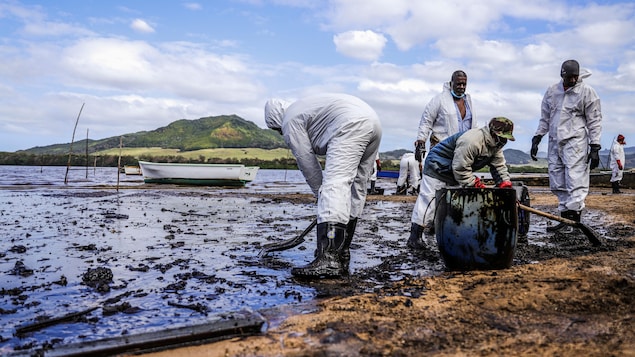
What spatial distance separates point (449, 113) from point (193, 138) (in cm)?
16513

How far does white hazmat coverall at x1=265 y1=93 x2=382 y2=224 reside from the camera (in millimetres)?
4302

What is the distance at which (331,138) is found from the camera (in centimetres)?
449

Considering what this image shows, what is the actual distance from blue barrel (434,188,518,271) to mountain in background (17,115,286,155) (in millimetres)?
138518

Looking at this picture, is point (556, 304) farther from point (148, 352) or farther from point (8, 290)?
point (8, 290)

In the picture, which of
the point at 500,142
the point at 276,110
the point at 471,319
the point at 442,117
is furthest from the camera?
the point at 442,117

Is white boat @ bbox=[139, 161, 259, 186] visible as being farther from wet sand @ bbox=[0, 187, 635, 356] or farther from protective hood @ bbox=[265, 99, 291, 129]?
protective hood @ bbox=[265, 99, 291, 129]

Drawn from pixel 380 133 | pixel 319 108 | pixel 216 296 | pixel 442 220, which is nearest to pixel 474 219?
pixel 442 220

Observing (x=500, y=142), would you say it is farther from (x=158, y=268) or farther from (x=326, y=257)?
(x=158, y=268)

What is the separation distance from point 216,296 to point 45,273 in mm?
1773

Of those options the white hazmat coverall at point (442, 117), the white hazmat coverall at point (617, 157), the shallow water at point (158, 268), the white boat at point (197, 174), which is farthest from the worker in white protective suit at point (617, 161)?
the white boat at point (197, 174)

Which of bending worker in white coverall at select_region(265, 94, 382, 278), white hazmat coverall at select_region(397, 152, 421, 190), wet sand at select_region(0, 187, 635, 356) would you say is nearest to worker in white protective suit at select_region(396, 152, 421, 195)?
white hazmat coverall at select_region(397, 152, 421, 190)

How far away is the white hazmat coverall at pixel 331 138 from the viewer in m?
4.30

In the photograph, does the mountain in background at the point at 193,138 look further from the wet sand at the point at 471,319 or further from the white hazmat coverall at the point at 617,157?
the wet sand at the point at 471,319

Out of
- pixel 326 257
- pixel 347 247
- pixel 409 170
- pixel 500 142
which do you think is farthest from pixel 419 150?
pixel 409 170
